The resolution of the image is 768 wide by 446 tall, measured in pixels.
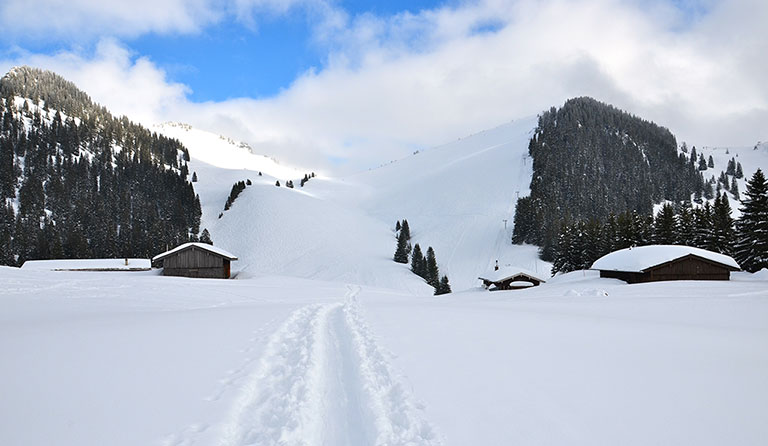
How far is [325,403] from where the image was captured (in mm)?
6238

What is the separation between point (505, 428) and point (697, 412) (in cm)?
281

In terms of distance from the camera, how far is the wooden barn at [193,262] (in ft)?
160

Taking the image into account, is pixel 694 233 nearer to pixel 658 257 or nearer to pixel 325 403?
pixel 658 257

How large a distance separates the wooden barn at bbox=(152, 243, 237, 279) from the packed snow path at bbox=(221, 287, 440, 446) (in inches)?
1716

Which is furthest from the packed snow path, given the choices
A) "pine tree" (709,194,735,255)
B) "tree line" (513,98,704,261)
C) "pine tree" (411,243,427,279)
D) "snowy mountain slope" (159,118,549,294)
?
"tree line" (513,98,704,261)

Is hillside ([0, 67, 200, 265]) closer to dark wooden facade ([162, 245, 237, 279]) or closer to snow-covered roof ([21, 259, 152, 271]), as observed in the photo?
snow-covered roof ([21, 259, 152, 271])

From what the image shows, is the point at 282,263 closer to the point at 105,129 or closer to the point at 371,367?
the point at 371,367

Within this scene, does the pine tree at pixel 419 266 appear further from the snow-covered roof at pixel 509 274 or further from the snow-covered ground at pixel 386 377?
the snow-covered ground at pixel 386 377

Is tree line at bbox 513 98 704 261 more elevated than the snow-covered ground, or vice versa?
tree line at bbox 513 98 704 261

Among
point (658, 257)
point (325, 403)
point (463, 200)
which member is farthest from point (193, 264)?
point (463, 200)

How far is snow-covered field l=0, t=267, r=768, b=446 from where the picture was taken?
495 cm

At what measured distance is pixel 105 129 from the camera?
457 ft

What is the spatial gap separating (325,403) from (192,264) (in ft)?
160

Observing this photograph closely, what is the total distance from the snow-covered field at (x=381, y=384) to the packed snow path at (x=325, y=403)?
0.03 metres
